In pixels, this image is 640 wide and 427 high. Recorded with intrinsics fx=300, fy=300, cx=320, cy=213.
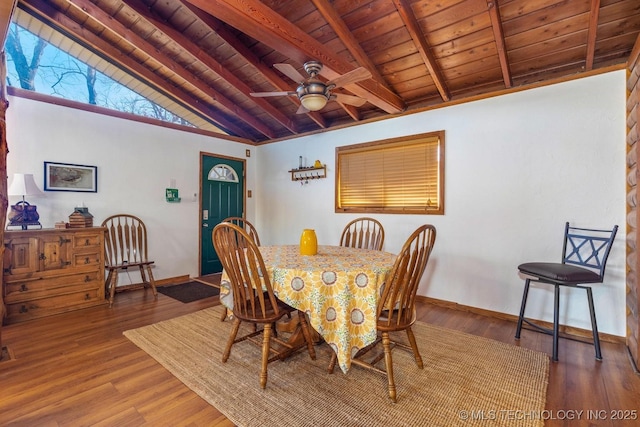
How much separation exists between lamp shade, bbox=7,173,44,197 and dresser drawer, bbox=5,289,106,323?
1066 millimetres

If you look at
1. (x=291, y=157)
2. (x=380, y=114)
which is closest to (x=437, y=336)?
(x=380, y=114)

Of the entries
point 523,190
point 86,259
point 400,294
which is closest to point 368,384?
point 400,294

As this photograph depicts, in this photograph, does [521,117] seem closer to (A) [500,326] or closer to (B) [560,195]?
(B) [560,195]

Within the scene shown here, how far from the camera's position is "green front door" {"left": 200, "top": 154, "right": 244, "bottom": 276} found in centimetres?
486

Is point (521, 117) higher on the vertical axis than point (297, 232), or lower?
higher

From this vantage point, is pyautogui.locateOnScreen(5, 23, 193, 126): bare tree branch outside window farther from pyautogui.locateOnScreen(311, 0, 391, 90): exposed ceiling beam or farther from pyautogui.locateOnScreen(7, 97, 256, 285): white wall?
pyautogui.locateOnScreen(311, 0, 391, 90): exposed ceiling beam

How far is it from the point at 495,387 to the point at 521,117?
2.50m

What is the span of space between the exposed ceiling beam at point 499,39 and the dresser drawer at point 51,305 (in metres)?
4.66

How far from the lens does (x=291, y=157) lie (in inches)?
199

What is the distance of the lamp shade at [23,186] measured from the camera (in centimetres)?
294

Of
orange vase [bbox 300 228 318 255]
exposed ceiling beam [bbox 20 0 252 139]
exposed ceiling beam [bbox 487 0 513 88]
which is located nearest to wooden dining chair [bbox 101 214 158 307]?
exposed ceiling beam [bbox 20 0 252 139]

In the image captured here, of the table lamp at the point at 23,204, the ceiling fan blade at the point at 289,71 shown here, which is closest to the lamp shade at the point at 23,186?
the table lamp at the point at 23,204

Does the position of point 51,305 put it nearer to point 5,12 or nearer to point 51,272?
point 51,272

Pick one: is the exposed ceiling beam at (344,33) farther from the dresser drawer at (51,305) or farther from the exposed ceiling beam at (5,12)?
the dresser drawer at (51,305)
